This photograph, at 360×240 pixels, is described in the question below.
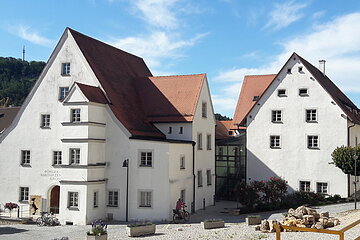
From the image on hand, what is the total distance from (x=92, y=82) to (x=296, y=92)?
54.3 feet

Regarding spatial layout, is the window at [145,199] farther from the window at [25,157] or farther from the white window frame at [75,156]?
the window at [25,157]

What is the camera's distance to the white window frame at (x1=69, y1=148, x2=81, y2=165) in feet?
94.5

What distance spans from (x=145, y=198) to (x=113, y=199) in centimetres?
230

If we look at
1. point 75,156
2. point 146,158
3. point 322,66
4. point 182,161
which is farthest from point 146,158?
point 322,66

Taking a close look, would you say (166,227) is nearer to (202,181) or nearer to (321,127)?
(202,181)

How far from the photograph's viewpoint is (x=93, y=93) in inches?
1158

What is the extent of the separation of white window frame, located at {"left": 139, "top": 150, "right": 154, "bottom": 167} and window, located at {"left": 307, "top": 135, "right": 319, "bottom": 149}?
1390cm

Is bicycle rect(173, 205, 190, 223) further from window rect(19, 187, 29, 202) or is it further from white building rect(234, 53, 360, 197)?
window rect(19, 187, 29, 202)

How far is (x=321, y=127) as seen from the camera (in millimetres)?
34812

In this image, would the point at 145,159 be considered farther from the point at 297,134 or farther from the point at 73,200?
the point at 297,134

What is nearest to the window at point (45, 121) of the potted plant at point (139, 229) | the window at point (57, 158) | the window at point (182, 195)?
the window at point (57, 158)

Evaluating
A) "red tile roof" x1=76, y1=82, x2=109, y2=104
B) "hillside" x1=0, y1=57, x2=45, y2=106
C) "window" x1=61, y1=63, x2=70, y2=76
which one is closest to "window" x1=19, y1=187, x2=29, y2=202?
"window" x1=61, y1=63, x2=70, y2=76

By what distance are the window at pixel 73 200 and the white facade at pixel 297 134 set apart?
624 inches

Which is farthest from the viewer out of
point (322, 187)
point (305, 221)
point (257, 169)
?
point (257, 169)
